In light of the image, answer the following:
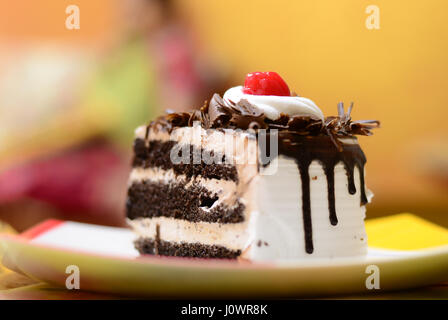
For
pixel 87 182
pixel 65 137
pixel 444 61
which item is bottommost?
pixel 87 182

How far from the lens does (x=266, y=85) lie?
8.40 feet

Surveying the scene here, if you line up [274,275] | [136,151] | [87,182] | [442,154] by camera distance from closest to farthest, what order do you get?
[274,275] < [136,151] < [87,182] < [442,154]

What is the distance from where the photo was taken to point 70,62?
18.6 ft

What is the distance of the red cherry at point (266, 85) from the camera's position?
255 cm

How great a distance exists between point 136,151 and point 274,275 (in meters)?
1.51

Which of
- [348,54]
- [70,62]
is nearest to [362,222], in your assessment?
[348,54]

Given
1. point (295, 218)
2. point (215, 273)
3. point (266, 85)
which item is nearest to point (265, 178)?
point (295, 218)

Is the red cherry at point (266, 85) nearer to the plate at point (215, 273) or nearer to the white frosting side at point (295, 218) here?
the white frosting side at point (295, 218)

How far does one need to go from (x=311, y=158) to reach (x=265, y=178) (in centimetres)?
24

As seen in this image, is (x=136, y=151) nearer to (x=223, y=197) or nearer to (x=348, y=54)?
(x=223, y=197)

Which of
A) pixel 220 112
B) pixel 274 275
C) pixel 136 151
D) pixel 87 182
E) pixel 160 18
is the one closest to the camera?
pixel 274 275

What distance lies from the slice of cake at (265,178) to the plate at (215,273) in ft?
1.32

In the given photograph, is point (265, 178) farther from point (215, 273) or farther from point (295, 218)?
point (215, 273)

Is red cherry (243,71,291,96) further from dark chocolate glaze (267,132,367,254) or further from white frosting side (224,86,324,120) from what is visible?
dark chocolate glaze (267,132,367,254)
